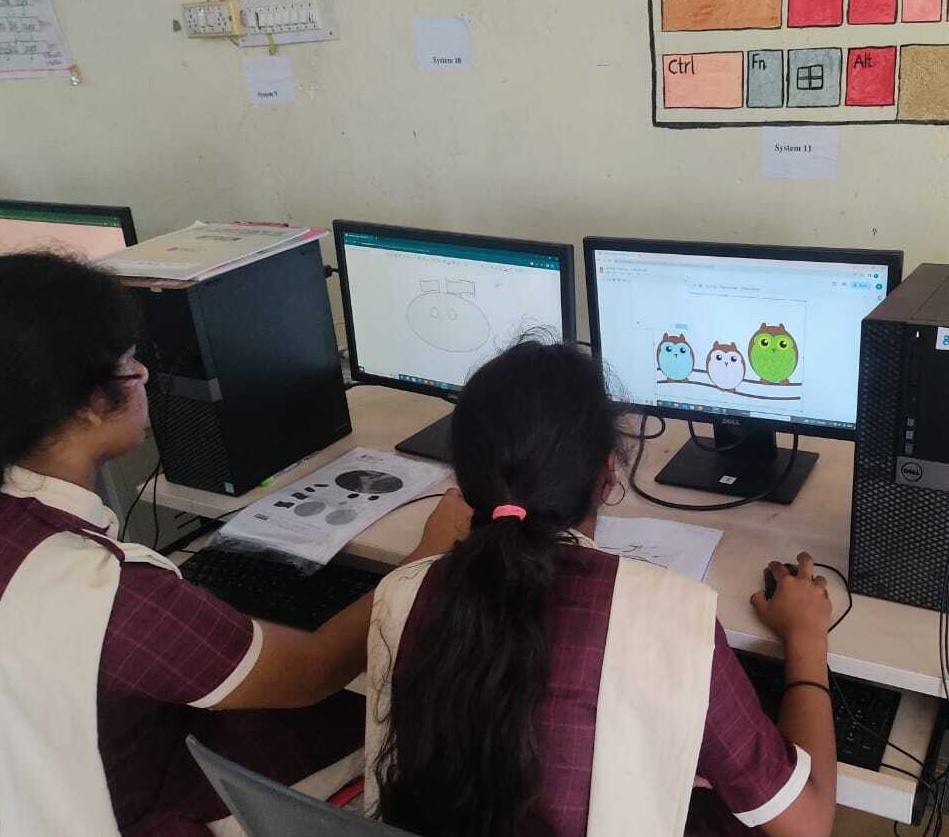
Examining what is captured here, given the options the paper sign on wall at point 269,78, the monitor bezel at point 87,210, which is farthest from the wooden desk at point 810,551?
the paper sign on wall at point 269,78

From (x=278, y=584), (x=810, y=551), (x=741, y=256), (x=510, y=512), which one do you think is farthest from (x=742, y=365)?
(x=278, y=584)

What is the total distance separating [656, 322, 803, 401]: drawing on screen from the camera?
135cm

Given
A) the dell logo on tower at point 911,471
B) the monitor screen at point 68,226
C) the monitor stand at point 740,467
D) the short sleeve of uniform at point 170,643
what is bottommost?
the monitor stand at point 740,467

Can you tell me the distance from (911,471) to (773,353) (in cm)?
35

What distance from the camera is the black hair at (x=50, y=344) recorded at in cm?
102

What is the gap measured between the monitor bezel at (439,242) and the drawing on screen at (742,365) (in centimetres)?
16

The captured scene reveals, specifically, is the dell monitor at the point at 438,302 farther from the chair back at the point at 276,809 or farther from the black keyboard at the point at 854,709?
the chair back at the point at 276,809

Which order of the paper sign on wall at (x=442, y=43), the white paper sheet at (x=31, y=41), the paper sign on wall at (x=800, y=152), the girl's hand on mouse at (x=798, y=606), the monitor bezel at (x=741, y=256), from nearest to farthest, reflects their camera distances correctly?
the girl's hand on mouse at (x=798, y=606) < the monitor bezel at (x=741, y=256) < the paper sign on wall at (x=800, y=152) < the paper sign on wall at (x=442, y=43) < the white paper sheet at (x=31, y=41)

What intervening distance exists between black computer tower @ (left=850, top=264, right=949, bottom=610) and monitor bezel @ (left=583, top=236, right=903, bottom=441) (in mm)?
80

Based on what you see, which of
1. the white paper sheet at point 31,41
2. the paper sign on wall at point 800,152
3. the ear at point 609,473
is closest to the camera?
the ear at point 609,473

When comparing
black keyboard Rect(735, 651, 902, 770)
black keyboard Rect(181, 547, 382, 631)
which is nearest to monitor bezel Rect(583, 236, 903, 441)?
black keyboard Rect(735, 651, 902, 770)

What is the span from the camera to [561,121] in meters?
1.83

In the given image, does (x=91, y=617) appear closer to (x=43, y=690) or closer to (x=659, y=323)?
(x=43, y=690)

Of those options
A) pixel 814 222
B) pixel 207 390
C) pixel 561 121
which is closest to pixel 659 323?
pixel 814 222
